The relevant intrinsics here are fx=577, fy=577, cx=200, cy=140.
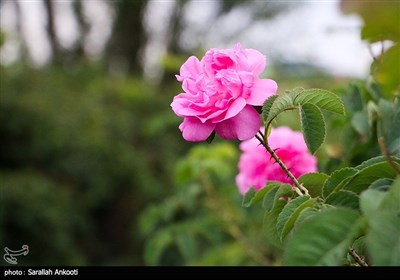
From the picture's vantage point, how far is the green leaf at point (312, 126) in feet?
2.56

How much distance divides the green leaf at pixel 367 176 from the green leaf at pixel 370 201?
119 mm

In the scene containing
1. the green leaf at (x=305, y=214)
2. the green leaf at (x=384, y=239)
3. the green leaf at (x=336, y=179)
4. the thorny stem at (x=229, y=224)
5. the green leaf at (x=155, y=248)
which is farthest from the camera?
the thorny stem at (x=229, y=224)

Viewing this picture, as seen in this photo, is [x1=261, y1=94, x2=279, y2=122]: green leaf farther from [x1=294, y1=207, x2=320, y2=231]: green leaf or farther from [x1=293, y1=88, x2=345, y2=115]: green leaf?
[x1=294, y1=207, x2=320, y2=231]: green leaf

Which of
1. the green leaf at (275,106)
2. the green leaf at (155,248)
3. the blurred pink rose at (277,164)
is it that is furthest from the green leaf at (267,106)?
the green leaf at (155,248)

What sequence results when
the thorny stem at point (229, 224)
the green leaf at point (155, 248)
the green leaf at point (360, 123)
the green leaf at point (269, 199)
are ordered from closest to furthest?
the green leaf at point (269, 199), the green leaf at point (360, 123), the green leaf at point (155, 248), the thorny stem at point (229, 224)

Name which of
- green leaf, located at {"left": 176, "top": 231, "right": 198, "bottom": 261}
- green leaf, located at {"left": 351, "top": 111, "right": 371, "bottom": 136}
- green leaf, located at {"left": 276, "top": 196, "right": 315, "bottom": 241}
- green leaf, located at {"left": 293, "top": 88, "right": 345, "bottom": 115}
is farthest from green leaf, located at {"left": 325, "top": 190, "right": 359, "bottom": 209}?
green leaf, located at {"left": 176, "top": 231, "right": 198, "bottom": 261}

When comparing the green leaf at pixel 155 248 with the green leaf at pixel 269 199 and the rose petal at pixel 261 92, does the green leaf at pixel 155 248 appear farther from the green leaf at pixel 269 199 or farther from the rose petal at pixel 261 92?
the rose petal at pixel 261 92

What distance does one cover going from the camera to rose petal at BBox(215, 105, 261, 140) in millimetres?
753

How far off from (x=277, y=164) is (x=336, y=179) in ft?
1.35

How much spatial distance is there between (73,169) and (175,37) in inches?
212

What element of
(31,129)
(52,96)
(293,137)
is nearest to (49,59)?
(52,96)

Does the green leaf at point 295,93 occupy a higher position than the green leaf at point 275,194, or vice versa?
the green leaf at point 295,93

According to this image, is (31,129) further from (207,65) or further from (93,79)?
(207,65)

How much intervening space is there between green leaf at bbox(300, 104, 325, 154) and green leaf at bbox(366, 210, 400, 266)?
0.27 meters
